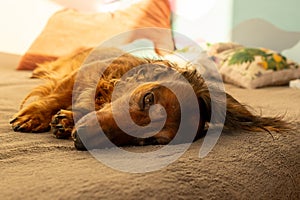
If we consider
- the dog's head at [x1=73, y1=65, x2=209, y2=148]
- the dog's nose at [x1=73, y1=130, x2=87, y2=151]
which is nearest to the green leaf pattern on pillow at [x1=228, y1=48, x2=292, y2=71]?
the dog's head at [x1=73, y1=65, x2=209, y2=148]

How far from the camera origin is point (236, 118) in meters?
1.11

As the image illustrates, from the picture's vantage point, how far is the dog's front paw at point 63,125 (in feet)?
3.51

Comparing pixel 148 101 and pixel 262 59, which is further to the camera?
pixel 262 59

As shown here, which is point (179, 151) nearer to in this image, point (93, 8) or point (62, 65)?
point (62, 65)

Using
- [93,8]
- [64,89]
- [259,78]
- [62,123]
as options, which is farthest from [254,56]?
[93,8]

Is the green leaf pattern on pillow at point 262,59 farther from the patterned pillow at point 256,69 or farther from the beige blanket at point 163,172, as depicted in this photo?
the beige blanket at point 163,172

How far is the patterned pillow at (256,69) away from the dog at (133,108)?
93cm

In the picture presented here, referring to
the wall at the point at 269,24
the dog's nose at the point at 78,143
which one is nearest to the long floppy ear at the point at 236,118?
the dog's nose at the point at 78,143

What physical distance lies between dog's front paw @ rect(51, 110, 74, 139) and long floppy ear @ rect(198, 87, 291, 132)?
32 cm

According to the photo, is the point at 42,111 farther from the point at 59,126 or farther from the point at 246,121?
the point at 246,121

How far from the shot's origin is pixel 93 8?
11.3ft

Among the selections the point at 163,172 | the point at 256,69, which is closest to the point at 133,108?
the point at 163,172

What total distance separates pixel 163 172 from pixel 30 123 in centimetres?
53

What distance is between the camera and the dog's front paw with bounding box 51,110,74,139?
107 centimetres
